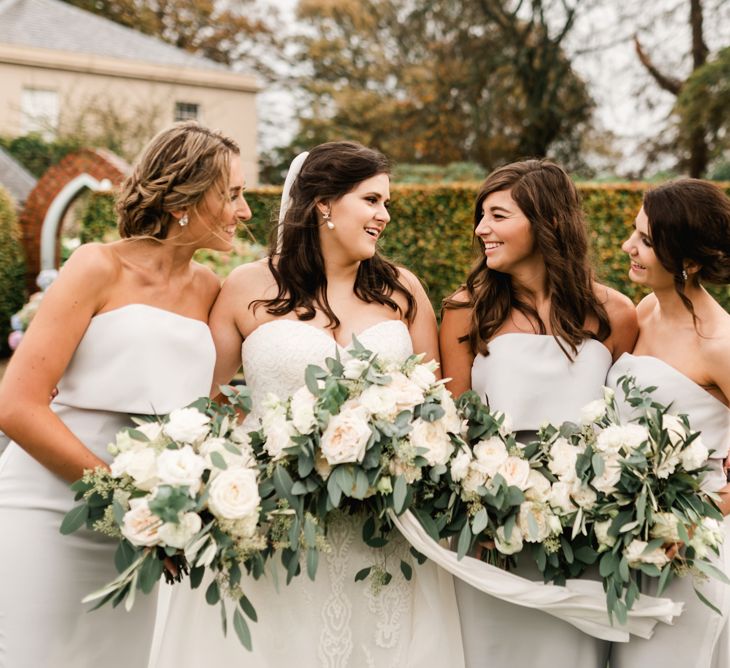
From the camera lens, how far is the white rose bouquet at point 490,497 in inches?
111

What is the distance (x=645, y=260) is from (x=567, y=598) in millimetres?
1384

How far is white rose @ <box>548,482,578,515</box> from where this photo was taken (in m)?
2.87

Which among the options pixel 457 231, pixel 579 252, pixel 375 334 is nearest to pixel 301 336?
A: pixel 375 334

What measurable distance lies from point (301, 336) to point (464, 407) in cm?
77

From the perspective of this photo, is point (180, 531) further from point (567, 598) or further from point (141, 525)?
point (567, 598)

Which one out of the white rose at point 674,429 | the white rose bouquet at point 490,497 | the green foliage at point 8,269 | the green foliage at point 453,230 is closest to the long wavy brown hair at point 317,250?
the white rose bouquet at point 490,497

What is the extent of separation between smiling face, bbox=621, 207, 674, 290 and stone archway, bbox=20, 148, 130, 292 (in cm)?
1023

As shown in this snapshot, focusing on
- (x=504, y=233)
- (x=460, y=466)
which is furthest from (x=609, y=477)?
(x=504, y=233)

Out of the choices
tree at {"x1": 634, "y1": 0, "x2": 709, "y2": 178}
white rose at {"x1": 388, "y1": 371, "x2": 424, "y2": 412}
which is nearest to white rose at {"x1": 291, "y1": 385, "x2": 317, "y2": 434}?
white rose at {"x1": 388, "y1": 371, "x2": 424, "y2": 412}

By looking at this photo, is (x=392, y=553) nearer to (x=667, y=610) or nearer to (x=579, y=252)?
(x=667, y=610)

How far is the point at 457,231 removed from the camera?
10898 mm

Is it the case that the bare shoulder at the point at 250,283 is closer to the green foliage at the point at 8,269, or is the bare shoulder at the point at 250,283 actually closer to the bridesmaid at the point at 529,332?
the bridesmaid at the point at 529,332

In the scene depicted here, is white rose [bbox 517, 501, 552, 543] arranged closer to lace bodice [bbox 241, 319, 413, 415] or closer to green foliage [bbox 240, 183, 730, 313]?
lace bodice [bbox 241, 319, 413, 415]

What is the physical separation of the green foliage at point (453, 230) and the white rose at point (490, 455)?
7833mm
